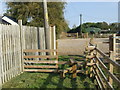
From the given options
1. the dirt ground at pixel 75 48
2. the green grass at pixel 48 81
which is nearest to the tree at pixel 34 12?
the dirt ground at pixel 75 48

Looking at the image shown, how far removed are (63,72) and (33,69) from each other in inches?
→ 61.5

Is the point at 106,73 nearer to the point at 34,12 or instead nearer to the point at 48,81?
the point at 48,81

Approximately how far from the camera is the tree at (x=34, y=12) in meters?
23.4

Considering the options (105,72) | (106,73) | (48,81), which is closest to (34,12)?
(48,81)

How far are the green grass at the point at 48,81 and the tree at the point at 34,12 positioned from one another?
53.2ft

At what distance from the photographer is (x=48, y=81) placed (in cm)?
645

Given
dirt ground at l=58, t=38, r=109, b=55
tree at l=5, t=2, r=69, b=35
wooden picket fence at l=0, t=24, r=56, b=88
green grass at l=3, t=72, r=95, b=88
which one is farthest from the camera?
tree at l=5, t=2, r=69, b=35

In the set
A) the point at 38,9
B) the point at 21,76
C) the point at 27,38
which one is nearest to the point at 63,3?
the point at 38,9

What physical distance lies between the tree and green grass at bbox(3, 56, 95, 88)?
1622 centimetres

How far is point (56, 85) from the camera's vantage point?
598 cm

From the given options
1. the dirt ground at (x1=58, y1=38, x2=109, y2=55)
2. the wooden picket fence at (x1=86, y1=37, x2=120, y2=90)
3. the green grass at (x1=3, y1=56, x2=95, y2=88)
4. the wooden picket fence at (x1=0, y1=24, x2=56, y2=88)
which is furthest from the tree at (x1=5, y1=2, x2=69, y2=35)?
the wooden picket fence at (x1=86, y1=37, x2=120, y2=90)

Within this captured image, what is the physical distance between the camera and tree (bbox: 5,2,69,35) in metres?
23.4

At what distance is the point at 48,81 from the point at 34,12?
18.1m

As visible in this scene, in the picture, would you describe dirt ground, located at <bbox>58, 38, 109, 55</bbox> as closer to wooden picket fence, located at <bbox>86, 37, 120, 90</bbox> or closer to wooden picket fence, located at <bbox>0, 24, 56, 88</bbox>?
wooden picket fence, located at <bbox>86, 37, 120, 90</bbox>
